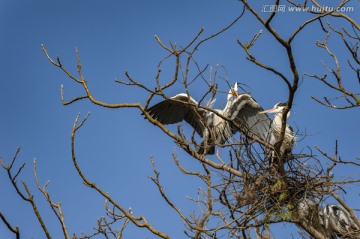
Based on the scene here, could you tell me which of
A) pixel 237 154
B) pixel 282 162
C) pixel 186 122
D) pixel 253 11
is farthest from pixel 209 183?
pixel 186 122

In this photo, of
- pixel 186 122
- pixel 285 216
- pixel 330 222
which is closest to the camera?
pixel 285 216

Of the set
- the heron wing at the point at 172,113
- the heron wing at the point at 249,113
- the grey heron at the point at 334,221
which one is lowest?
the grey heron at the point at 334,221

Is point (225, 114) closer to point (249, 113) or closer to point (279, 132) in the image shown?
point (249, 113)

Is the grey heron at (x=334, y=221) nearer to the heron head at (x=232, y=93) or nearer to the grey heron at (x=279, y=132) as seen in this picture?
the grey heron at (x=279, y=132)

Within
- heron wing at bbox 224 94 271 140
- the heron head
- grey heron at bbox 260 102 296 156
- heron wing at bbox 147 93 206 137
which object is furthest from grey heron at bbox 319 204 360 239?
heron wing at bbox 147 93 206 137

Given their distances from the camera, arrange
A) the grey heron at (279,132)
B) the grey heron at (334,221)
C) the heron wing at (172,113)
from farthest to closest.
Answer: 1. the heron wing at (172,113)
2. the grey heron at (279,132)
3. the grey heron at (334,221)

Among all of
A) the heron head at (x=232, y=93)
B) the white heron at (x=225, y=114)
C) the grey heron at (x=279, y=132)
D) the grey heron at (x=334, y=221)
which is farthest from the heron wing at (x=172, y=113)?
the grey heron at (x=334, y=221)

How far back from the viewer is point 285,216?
16.0ft

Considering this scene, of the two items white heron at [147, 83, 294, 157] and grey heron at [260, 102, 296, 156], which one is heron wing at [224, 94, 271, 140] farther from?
grey heron at [260, 102, 296, 156]

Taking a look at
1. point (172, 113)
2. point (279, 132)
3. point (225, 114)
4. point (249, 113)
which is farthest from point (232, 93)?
point (172, 113)

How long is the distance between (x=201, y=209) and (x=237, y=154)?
66 cm

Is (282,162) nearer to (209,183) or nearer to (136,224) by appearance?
(209,183)

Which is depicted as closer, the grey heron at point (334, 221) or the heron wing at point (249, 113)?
the grey heron at point (334, 221)

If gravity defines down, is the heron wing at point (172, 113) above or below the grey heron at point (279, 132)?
above
